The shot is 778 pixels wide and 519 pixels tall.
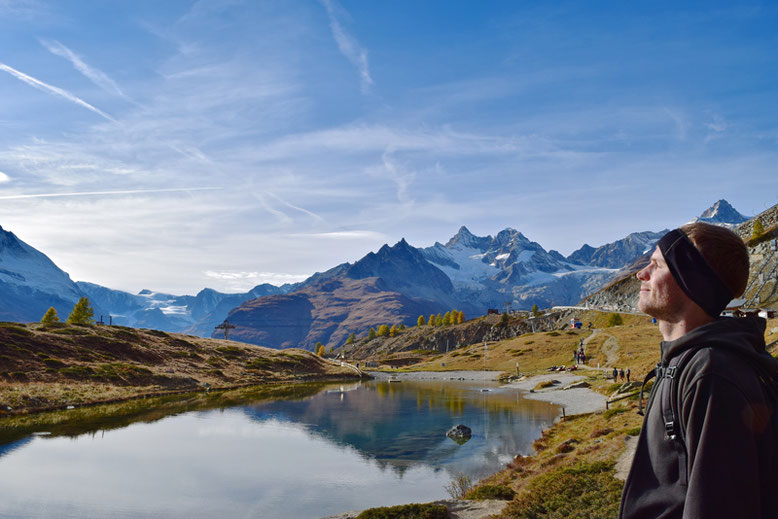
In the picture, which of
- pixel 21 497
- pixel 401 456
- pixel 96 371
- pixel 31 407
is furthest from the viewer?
pixel 96 371

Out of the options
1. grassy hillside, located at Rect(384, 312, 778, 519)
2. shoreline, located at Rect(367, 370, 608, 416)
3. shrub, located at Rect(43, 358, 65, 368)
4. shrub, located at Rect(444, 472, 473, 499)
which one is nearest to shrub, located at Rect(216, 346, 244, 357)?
shoreline, located at Rect(367, 370, 608, 416)

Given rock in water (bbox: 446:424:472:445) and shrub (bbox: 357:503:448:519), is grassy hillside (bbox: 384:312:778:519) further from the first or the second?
rock in water (bbox: 446:424:472:445)

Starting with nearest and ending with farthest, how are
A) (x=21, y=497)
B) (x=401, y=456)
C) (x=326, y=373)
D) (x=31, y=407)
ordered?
(x=21, y=497)
(x=401, y=456)
(x=31, y=407)
(x=326, y=373)

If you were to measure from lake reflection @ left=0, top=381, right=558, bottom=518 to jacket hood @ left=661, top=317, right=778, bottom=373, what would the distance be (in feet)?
87.1

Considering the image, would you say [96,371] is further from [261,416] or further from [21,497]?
[21,497]

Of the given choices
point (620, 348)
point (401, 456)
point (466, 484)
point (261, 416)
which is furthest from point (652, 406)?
point (620, 348)

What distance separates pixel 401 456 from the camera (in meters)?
40.0

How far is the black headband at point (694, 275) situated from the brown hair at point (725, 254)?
0.04 m

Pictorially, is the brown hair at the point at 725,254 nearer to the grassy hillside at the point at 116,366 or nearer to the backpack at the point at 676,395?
the backpack at the point at 676,395

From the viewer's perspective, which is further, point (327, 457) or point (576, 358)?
point (576, 358)

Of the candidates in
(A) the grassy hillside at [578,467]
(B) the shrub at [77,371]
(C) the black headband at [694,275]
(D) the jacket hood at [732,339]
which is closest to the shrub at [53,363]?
(B) the shrub at [77,371]

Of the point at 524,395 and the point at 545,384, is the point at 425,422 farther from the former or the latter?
the point at 545,384

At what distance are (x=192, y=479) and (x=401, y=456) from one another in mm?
15496

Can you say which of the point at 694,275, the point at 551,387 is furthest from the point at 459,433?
the point at 694,275
